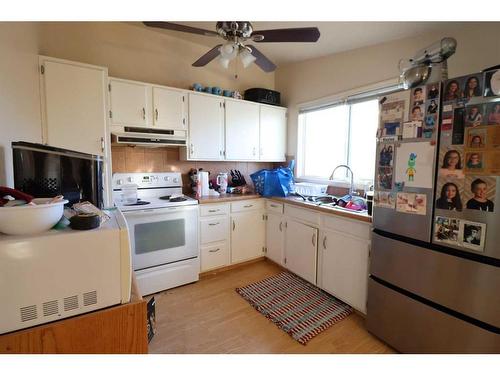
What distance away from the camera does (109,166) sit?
2.20m

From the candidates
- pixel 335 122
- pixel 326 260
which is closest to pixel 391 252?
pixel 326 260

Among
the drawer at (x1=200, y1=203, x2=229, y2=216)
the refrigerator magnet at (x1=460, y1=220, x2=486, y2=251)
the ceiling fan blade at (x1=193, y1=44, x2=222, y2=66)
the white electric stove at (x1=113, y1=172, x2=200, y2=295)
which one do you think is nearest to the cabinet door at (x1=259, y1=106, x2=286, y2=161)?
the drawer at (x1=200, y1=203, x2=229, y2=216)

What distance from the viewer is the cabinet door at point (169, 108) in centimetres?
245

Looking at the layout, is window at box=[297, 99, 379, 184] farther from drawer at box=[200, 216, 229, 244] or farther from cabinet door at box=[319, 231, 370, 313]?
drawer at box=[200, 216, 229, 244]

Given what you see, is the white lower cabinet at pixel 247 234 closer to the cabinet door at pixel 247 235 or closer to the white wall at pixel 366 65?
the cabinet door at pixel 247 235

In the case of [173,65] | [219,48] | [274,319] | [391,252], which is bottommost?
[274,319]

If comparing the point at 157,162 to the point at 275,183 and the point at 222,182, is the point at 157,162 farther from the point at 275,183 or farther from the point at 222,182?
Result: the point at 275,183

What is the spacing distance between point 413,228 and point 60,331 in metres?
1.85

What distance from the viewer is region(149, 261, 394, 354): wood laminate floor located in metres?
1.70

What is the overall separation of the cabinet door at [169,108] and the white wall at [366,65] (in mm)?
1578

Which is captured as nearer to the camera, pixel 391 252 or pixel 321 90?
pixel 391 252

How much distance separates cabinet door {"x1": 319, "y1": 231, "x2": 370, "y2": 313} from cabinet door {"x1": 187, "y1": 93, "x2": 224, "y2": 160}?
62.4 inches
